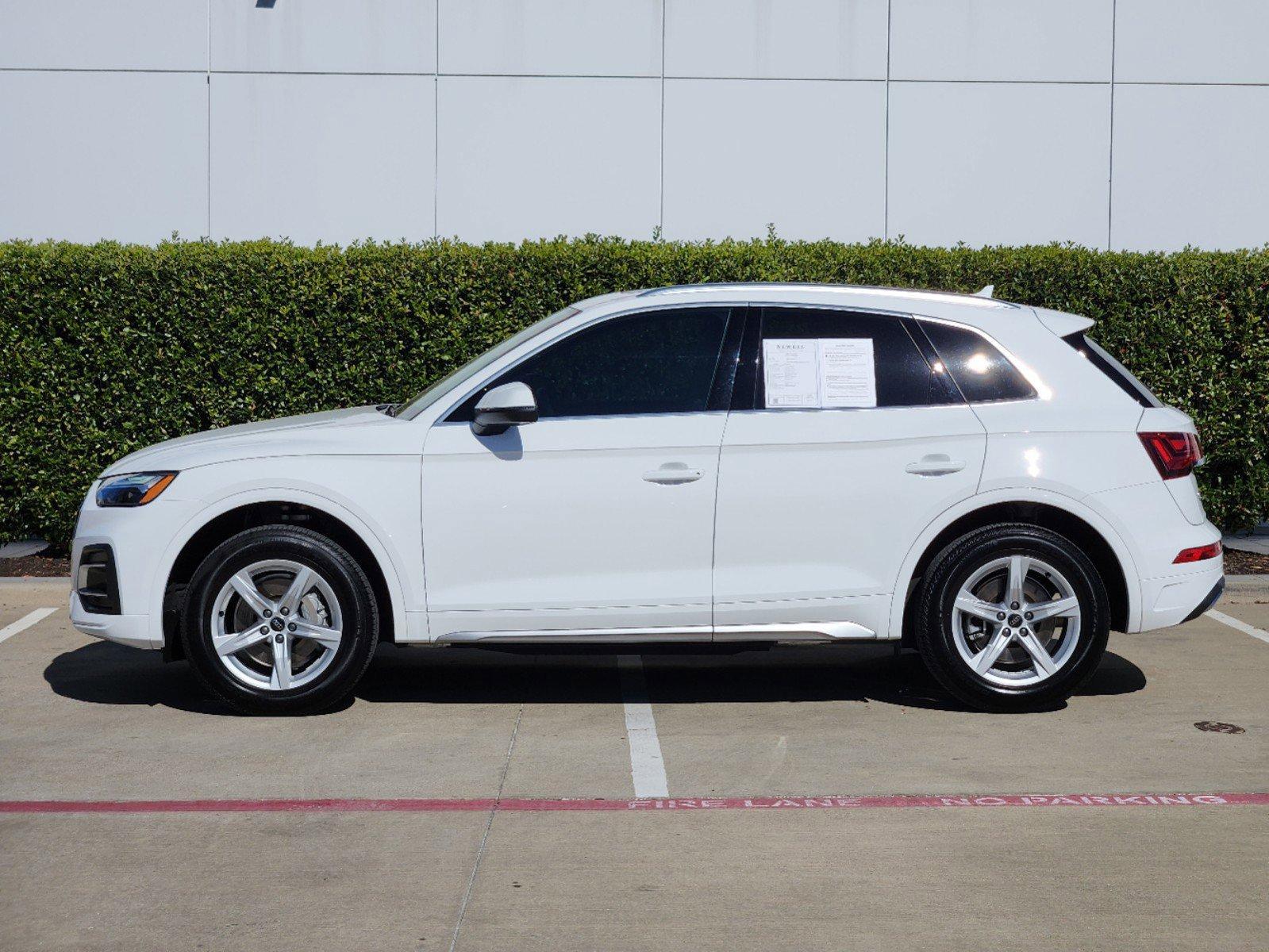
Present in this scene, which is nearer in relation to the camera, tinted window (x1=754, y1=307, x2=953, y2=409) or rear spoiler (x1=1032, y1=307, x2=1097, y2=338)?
tinted window (x1=754, y1=307, x2=953, y2=409)

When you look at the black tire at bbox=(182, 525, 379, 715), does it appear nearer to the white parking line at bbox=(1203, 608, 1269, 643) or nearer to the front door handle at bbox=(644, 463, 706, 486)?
the front door handle at bbox=(644, 463, 706, 486)

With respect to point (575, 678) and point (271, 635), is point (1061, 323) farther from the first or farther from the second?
point (271, 635)

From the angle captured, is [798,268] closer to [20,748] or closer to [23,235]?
[20,748]

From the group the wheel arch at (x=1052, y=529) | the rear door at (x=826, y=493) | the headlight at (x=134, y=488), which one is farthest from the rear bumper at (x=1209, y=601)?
the headlight at (x=134, y=488)

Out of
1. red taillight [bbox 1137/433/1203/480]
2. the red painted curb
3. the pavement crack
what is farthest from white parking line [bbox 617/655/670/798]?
red taillight [bbox 1137/433/1203/480]

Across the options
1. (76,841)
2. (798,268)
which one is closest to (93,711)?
(76,841)

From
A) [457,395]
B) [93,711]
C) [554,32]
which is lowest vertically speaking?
[93,711]

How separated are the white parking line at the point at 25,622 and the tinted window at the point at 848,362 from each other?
4.62 metres

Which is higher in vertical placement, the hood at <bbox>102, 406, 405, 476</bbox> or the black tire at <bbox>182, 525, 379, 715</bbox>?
the hood at <bbox>102, 406, 405, 476</bbox>

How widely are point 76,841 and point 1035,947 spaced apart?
3.01m

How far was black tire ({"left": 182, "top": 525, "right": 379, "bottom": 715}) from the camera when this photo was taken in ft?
21.1

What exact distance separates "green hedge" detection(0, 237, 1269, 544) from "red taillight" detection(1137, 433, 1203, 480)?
3747 millimetres

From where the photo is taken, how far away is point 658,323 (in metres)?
6.72

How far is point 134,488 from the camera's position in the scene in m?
6.62
